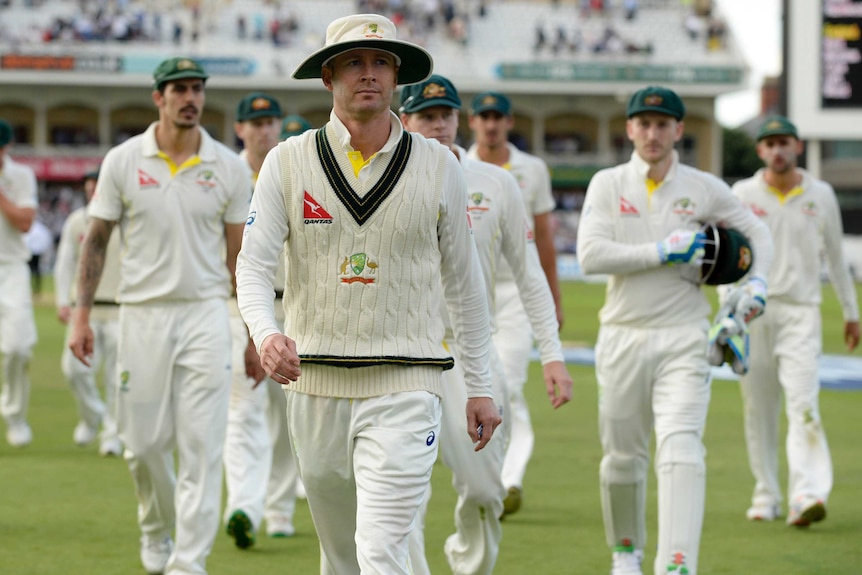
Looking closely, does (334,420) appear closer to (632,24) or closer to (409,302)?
(409,302)

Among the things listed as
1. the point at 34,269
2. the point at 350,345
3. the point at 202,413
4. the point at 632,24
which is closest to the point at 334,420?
the point at 350,345

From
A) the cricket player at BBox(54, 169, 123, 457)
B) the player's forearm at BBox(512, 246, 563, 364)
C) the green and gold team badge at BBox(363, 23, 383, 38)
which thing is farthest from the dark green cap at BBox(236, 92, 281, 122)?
the green and gold team badge at BBox(363, 23, 383, 38)

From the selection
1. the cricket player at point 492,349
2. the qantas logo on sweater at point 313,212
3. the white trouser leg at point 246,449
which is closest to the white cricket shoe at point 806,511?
the cricket player at point 492,349

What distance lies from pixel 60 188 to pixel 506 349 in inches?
2344

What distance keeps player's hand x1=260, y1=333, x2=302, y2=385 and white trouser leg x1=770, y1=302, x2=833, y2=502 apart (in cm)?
534

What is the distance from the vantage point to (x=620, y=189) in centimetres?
752

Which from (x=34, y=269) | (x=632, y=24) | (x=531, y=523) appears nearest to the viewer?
(x=531, y=523)

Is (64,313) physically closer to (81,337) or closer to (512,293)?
(512,293)

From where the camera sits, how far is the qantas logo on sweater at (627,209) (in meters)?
7.48

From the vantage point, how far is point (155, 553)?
7414 millimetres

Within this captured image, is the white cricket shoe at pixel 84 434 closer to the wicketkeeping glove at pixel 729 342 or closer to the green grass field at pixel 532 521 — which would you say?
the green grass field at pixel 532 521

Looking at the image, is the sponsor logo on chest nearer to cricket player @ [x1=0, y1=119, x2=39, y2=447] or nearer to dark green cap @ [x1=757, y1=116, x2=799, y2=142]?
dark green cap @ [x1=757, y1=116, x2=799, y2=142]

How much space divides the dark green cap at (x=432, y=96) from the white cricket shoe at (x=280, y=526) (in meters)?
2.85

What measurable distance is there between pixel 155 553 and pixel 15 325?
4.79 metres
